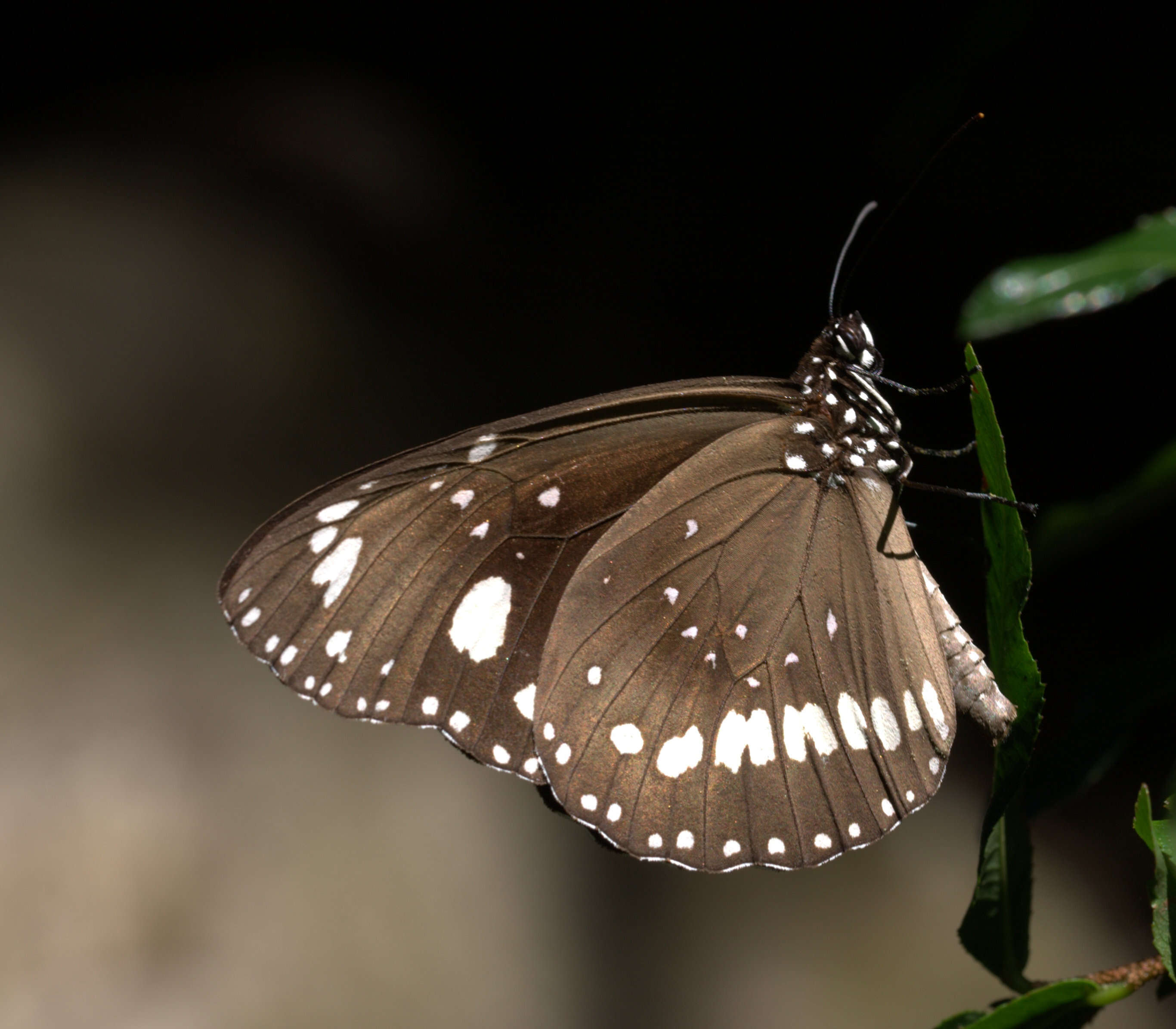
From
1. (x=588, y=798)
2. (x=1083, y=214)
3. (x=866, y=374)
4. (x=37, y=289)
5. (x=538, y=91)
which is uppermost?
(x=538, y=91)

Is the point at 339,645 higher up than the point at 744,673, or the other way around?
A: the point at 339,645

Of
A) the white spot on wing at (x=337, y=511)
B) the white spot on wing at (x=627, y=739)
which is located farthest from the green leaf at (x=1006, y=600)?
the white spot on wing at (x=337, y=511)

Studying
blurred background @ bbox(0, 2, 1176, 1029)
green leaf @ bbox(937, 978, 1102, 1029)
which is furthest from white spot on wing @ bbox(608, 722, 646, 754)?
blurred background @ bbox(0, 2, 1176, 1029)

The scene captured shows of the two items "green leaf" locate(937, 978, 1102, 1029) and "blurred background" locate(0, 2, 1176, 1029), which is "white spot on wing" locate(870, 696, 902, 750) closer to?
"green leaf" locate(937, 978, 1102, 1029)

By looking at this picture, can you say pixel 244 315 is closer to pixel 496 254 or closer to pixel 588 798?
pixel 496 254

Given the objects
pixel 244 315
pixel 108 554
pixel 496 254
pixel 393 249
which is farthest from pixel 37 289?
pixel 496 254

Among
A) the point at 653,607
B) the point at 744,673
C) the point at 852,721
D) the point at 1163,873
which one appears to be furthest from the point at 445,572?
the point at 1163,873

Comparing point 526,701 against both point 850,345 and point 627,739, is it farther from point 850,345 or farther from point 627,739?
point 850,345

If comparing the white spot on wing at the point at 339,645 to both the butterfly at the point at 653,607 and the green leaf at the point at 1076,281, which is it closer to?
the butterfly at the point at 653,607
